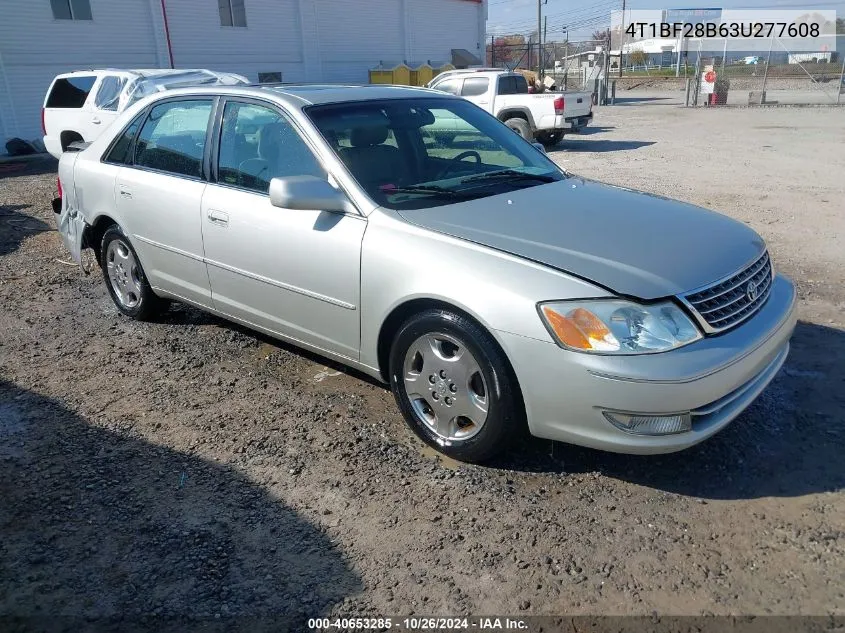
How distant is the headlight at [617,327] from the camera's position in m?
2.80

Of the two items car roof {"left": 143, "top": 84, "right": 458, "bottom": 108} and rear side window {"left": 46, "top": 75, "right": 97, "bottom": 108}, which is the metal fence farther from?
car roof {"left": 143, "top": 84, "right": 458, "bottom": 108}

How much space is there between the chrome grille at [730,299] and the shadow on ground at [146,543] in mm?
1780

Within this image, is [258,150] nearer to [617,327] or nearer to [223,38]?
[617,327]

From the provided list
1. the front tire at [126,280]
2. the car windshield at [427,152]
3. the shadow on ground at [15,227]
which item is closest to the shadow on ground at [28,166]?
the shadow on ground at [15,227]

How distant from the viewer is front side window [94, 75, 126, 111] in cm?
1316

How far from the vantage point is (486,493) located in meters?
3.15

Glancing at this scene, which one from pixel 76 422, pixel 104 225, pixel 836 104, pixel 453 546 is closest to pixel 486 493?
pixel 453 546

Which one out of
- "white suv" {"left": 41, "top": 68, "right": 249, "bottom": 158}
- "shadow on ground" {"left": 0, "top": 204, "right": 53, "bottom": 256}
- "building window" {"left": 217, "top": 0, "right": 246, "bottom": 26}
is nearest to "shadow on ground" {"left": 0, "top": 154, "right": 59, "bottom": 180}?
"white suv" {"left": 41, "top": 68, "right": 249, "bottom": 158}

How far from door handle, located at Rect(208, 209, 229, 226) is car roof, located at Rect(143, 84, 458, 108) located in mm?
723

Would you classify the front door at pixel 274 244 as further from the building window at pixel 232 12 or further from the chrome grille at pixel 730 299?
the building window at pixel 232 12

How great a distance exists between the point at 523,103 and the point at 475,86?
1259 millimetres

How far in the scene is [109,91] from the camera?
1330 cm

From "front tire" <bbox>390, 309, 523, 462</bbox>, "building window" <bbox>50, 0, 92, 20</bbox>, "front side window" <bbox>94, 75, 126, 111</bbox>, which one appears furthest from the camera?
"building window" <bbox>50, 0, 92, 20</bbox>

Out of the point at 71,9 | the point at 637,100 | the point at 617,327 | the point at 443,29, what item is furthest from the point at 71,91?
the point at 637,100
